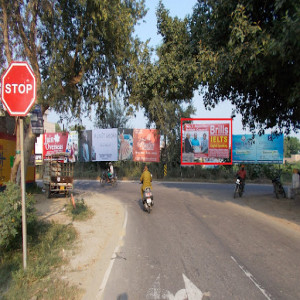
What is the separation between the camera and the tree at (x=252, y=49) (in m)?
7.65

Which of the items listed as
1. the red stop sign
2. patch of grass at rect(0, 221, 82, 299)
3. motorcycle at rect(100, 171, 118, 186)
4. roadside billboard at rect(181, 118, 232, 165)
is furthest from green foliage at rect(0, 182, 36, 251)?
roadside billboard at rect(181, 118, 232, 165)

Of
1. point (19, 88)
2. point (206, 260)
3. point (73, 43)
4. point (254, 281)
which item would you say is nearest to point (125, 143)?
point (73, 43)

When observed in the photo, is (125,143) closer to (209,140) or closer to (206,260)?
(209,140)

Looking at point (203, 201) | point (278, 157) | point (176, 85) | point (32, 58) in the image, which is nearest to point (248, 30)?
point (176, 85)

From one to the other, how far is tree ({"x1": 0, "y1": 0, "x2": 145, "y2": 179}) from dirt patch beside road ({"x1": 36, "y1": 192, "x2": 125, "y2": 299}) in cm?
356

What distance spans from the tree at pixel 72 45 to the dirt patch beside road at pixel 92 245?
356 centimetres

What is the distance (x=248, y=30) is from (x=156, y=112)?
2481cm

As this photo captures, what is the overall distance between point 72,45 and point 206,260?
30.8 feet

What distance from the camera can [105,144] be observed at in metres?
34.1

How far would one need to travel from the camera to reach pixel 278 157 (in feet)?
98.1

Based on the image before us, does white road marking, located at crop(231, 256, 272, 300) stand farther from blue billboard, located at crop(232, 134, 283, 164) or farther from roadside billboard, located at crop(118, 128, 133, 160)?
roadside billboard, located at crop(118, 128, 133, 160)

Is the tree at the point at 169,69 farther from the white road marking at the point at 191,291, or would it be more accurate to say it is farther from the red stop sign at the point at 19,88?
the white road marking at the point at 191,291

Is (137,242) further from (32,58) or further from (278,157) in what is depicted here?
(278,157)

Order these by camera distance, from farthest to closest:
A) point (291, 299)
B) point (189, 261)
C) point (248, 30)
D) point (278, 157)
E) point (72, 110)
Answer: point (278, 157), point (72, 110), point (248, 30), point (189, 261), point (291, 299)
